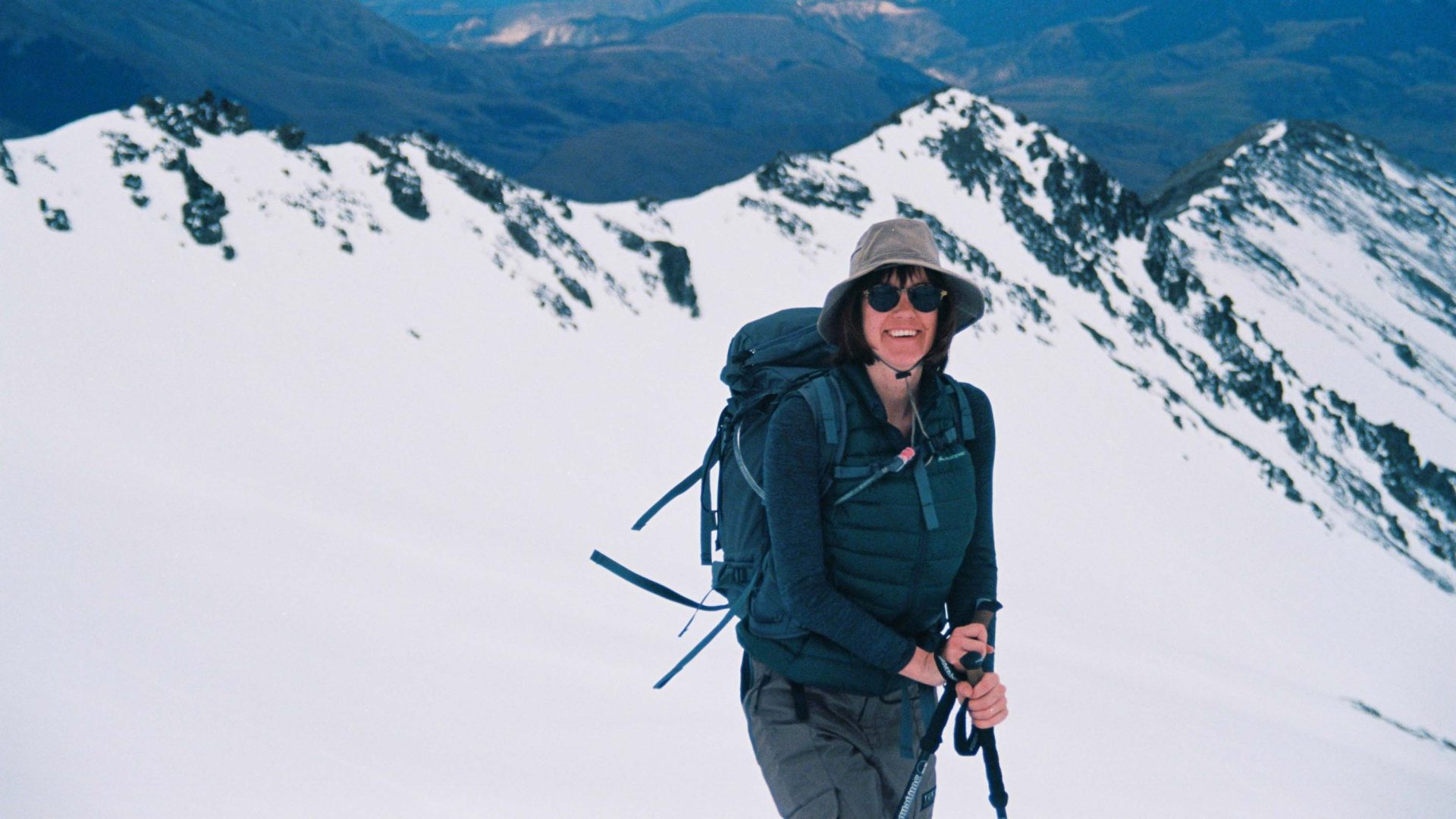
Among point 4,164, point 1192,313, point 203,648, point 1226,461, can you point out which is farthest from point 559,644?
point 1192,313

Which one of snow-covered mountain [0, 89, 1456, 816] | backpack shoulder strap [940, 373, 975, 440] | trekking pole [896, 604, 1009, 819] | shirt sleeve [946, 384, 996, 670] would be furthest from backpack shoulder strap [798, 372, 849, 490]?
snow-covered mountain [0, 89, 1456, 816]

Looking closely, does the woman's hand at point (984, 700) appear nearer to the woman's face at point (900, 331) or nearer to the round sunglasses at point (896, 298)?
the woman's face at point (900, 331)

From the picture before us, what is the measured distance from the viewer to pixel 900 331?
3064 millimetres

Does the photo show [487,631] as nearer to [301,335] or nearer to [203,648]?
[203,648]

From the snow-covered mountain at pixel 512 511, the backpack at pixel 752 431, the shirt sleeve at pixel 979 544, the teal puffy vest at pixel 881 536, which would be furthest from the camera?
the snow-covered mountain at pixel 512 511

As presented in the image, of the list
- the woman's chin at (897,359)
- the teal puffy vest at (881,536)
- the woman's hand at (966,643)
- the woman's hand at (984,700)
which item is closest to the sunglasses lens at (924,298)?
the woman's chin at (897,359)

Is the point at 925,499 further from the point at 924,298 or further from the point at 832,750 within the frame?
the point at 832,750

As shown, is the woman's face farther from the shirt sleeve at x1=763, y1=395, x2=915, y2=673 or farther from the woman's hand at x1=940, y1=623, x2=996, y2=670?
the woman's hand at x1=940, y1=623, x2=996, y2=670

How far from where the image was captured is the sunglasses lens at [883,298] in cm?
304

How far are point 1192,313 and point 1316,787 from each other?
39.1 metres

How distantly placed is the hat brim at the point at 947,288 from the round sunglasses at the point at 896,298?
0.22 feet

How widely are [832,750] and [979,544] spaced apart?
0.87m

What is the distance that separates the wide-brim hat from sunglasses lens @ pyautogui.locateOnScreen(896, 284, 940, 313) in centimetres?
7

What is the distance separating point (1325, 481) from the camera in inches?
1449
